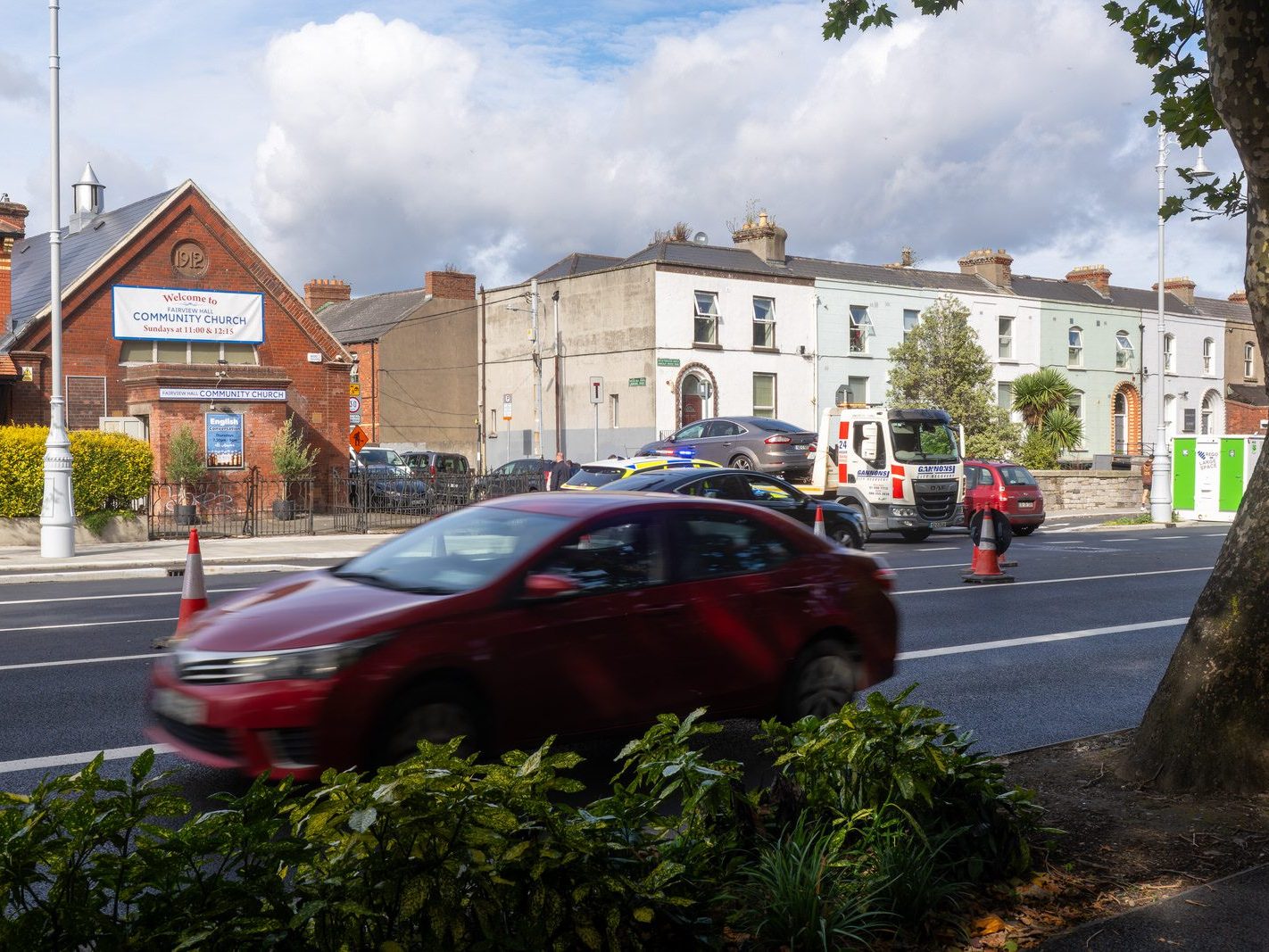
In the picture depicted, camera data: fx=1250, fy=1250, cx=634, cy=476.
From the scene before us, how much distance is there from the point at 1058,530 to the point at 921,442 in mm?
7043

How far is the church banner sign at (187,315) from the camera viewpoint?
31.7m

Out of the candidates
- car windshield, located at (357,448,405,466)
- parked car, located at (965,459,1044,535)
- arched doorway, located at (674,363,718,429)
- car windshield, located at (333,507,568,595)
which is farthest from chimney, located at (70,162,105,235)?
car windshield, located at (333,507,568,595)

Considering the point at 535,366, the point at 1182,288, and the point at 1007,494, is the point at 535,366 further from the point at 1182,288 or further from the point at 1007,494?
the point at 1182,288

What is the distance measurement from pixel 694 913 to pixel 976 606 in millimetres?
10874

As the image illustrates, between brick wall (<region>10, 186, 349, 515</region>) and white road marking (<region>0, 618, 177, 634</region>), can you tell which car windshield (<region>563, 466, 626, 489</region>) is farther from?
brick wall (<region>10, 186, 349, 515</region>)

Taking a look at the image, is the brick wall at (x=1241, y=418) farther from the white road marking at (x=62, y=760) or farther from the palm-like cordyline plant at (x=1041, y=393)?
the white road marking at (x=62, y=760)

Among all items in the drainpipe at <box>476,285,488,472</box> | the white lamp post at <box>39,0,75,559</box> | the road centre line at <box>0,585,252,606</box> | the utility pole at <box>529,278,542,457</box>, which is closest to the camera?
the road centre line at <box>0,585,252,606</box>

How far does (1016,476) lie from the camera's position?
2709cm

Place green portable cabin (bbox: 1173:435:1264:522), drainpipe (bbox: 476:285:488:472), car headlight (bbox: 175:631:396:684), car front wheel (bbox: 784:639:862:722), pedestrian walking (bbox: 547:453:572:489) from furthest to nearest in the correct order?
drainpipe (bbox: 476:285:488:472) → green portable cabin (bbox: 1173:435:1264:522) → pedestrian walking (bbox: 547:453:572:489) → car front wheel (bbox: 784:639:862:722) → car headlight (bbox: 175:631:396:684)

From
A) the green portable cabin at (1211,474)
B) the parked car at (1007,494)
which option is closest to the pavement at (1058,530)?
the green portable cabin at (1211,474)

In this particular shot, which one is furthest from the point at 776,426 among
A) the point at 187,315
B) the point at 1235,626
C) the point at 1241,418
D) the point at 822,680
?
the point at 1241,418

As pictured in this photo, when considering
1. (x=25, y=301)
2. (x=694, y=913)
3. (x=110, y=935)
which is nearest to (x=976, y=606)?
(x=694, y=913)

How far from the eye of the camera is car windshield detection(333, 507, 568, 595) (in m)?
6.45

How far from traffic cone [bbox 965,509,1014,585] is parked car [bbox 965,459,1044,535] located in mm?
10067
